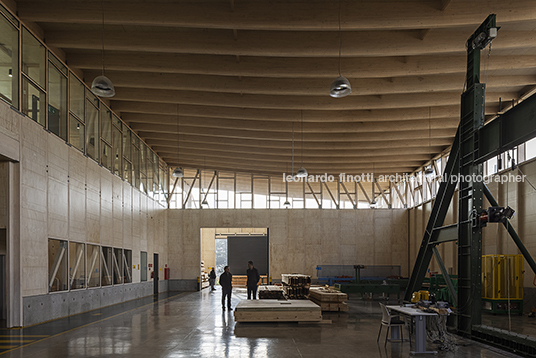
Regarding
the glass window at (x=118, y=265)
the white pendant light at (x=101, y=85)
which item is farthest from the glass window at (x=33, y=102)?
the glass window at (x=118, y=265)

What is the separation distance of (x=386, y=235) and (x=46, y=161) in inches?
881

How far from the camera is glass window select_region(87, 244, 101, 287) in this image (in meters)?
18.2

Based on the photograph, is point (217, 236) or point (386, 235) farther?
point (217, 236)

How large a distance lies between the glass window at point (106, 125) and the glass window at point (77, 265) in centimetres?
517

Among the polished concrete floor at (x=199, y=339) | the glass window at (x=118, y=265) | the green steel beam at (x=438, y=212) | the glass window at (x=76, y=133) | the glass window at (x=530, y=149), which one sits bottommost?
the polished concrete floor at (x=199, y=339)

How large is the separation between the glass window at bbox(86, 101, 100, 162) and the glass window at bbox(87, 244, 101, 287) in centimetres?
350

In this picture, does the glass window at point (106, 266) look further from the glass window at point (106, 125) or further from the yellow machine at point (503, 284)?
the yellow machine at point (503, 284)

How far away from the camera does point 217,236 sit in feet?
123

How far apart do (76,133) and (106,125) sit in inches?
134

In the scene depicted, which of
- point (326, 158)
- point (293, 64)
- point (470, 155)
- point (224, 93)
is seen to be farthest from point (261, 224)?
point (470, 155)

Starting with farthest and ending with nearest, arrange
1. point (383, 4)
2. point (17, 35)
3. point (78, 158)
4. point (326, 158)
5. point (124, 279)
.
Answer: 1. point (326, 158)
2. point (124, 279)
3. point (78, 158)
4. point (17, 35)
5. point (383, 4)

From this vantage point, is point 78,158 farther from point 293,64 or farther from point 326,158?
point 326,158

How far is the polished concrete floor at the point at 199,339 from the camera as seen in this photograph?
988 cm

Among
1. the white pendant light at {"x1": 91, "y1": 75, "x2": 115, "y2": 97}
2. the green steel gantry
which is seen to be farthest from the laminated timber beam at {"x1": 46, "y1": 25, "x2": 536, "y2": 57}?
the white pendant light at {"x1": 91, "y1": 75, "x2": 115, "y2": 97}
